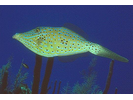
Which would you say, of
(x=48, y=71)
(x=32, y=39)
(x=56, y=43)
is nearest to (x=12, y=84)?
(x=48, y=71)

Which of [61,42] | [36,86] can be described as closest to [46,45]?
[61,42]

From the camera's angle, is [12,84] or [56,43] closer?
[56,43]

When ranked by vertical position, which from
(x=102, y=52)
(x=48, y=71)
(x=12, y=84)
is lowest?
(x=12, y=84)

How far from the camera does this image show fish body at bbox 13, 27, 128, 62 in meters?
2.96

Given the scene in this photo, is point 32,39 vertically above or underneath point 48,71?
above

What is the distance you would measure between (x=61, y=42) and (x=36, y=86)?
2988 millimetres

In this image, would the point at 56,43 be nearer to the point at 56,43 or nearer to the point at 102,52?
the point at 56,43

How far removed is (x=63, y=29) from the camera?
320 cm

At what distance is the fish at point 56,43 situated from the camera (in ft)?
9.70

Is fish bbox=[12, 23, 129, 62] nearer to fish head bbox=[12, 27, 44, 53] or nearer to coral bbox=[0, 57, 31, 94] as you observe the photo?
fish head bbox=[12, 27, 44, 53]

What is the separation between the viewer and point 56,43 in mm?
3008

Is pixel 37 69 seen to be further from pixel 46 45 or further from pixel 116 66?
pixel 116 66

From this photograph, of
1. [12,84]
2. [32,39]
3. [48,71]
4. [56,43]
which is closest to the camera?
[56,43]
